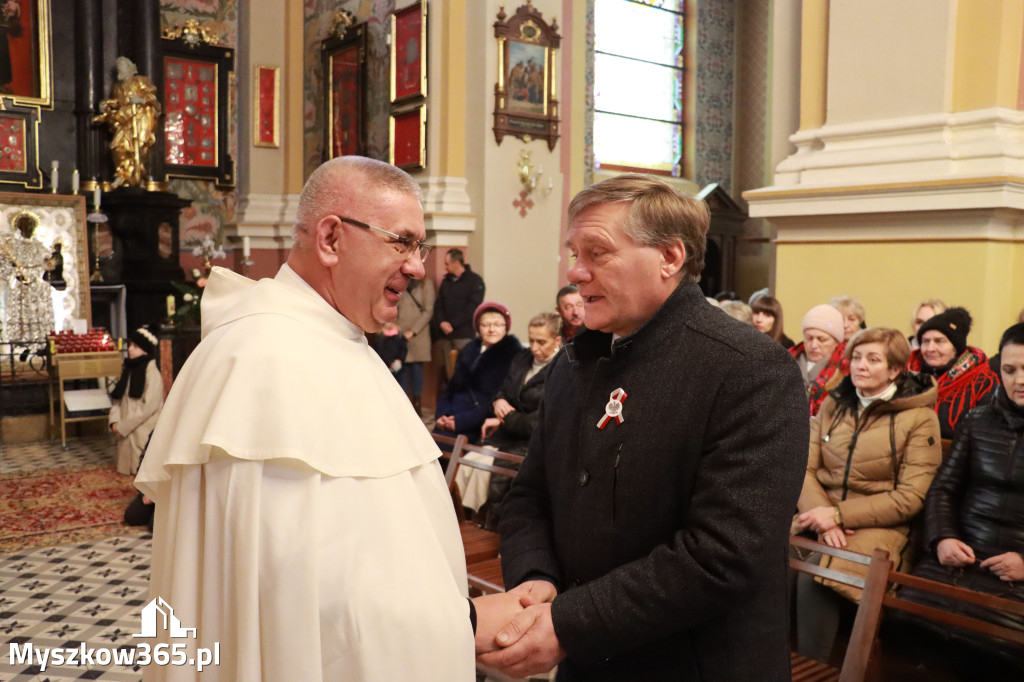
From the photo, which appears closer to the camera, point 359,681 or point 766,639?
point 359,681

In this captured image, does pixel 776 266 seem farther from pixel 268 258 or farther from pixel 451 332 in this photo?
pixel 268 258

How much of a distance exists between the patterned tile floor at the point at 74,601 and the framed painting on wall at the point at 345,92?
7.00 metres

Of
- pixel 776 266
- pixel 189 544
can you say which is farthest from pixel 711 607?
pixel 776 266

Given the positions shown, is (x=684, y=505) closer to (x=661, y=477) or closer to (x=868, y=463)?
(x=661, y=477)

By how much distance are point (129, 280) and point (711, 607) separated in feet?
35.4

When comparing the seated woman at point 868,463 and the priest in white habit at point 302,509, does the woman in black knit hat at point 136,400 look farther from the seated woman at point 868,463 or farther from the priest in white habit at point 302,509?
the priest in white habit at point 302,509

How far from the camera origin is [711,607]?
1649 mm

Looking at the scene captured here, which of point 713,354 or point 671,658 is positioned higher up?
point 713,354

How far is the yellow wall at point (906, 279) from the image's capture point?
4.50m

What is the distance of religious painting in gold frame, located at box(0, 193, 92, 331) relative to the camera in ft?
33.7

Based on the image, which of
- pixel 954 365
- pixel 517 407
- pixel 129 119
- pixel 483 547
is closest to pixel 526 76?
A: pixel 129 119

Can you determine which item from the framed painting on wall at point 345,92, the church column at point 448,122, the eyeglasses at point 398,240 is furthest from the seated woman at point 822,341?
the framed painting on wall at point 345,92

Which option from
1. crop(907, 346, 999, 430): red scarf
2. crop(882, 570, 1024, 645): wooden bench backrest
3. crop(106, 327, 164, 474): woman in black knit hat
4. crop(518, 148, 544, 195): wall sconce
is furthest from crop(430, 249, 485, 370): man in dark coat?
crop(882, 570, 1024, 645): wooden bench backrest

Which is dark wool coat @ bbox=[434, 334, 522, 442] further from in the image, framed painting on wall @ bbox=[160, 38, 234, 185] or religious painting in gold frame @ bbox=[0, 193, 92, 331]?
framed painting on wall @ bbox=[160, 38, 234, 185]
